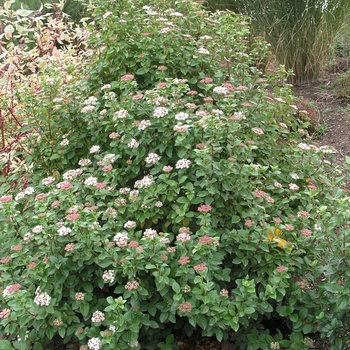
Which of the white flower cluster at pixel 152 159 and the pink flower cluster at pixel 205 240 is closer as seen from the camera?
the pink flower cluster at pixel 205 240

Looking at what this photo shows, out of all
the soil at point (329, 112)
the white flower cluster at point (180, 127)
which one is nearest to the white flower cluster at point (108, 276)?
the white flower cluster at point (180, 127)

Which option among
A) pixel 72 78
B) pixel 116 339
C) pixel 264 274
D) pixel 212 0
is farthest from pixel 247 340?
pixel 212 0

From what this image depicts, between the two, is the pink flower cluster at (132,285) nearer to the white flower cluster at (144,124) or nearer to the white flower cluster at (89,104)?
the white flower cluster at (144,124)

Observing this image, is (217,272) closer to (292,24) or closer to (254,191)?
(254,191)

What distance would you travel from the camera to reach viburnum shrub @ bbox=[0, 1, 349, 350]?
1.82 metres

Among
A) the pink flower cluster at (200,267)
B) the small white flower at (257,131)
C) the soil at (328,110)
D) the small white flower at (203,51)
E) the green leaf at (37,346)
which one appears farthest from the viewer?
the soil at (328,110)

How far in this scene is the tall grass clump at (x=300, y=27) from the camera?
16.0 feet

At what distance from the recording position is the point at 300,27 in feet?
16.1

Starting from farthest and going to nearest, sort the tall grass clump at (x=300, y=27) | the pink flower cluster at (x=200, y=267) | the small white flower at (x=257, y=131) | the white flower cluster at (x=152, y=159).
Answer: the tall grass clump at (x=300, y=27)
the small white flower at (x=257, y=131)
the white flower cluster at (x=152, y=159)
the pink flower cluster at (x=200, y=267)

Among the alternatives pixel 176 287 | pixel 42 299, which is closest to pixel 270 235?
pixel 176 287

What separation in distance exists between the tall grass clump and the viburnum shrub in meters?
2.77

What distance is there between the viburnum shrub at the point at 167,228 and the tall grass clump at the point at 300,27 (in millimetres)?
2774

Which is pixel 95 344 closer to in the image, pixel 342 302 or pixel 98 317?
pixel 98 317

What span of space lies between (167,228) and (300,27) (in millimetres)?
3543
